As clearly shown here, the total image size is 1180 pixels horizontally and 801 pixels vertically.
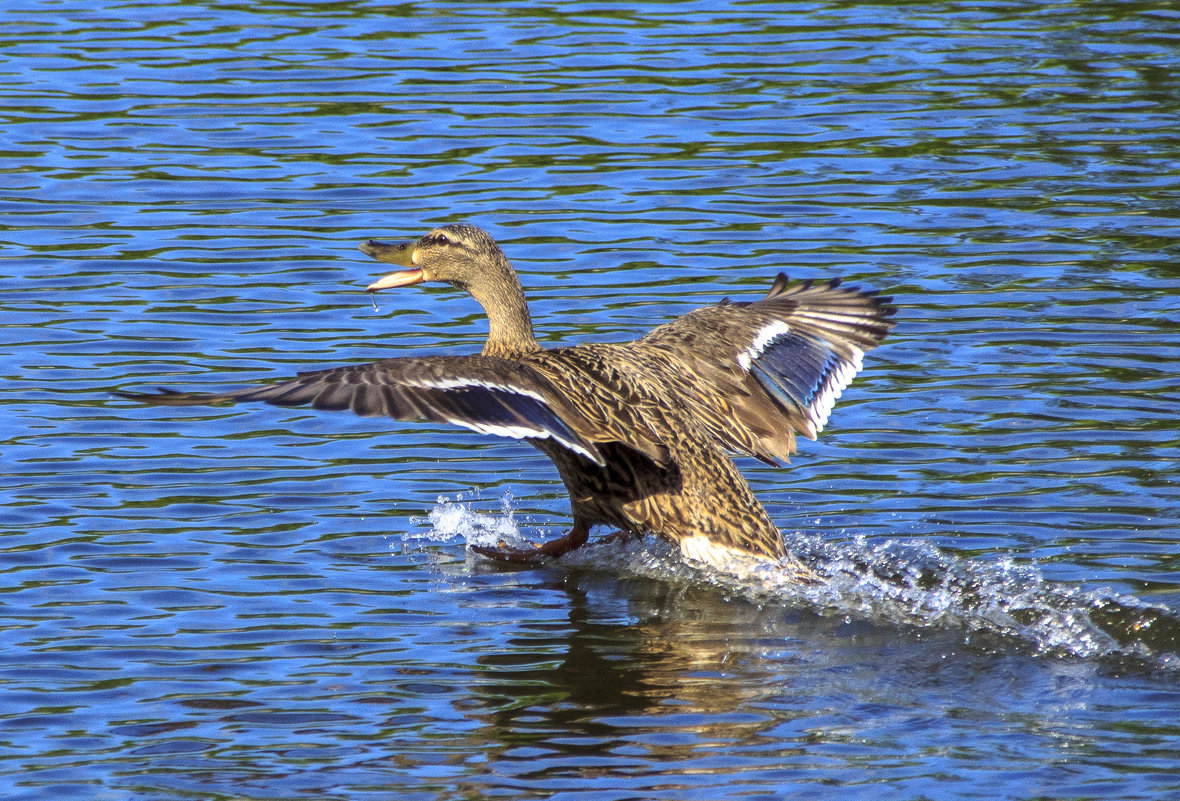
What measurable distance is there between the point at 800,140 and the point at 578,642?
7469 mm

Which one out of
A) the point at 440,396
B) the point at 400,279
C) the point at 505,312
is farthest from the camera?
the point at 505,312

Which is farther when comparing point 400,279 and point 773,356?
point 773,356

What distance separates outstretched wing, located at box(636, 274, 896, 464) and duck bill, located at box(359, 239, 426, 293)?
1101 mm

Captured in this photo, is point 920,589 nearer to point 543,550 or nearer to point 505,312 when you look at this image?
point 543,550

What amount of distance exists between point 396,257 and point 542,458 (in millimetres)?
1371

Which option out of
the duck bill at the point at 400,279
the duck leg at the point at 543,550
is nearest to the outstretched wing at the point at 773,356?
the duck leg at the point at 543,550

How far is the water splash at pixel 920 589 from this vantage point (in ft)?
22.8

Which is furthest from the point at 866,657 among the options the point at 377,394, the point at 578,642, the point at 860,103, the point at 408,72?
the point at 408,72

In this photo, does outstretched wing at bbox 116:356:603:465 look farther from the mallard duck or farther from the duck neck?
the duck neck

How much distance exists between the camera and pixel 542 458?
30.7 ft

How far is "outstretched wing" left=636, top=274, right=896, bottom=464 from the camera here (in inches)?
332

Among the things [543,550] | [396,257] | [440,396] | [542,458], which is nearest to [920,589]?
[543,550]

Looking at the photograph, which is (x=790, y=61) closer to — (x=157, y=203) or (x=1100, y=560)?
(x=157, y=203)

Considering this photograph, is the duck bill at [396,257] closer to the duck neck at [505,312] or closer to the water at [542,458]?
the duck neck at [505,312]
